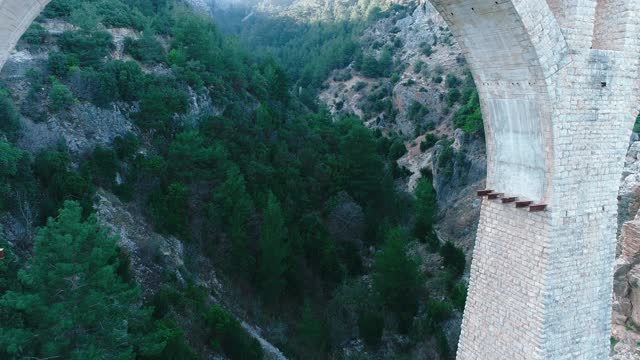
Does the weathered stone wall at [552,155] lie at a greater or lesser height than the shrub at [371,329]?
greater

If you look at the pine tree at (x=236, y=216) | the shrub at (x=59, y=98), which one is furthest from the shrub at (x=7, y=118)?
the pine tree at (x=236, y=216)

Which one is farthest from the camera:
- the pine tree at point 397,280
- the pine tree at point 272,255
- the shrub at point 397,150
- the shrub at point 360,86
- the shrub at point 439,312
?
the shrub at point 360,86

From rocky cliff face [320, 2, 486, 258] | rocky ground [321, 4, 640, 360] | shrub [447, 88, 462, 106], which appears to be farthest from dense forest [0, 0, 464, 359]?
shrub [447, 88, 462, 106]

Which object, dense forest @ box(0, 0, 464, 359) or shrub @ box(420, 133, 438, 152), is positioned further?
shrub @ box(420, 133, 438, 152)

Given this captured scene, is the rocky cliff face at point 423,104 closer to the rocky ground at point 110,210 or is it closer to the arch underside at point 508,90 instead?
the rocky ground at point 110,210

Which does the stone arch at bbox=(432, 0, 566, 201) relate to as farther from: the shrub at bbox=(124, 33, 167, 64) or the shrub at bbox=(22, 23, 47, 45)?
the shrub at bbox=(124, 33, 167, 64)

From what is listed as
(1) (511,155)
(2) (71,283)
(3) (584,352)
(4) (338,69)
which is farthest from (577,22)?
(4) (338,69)
